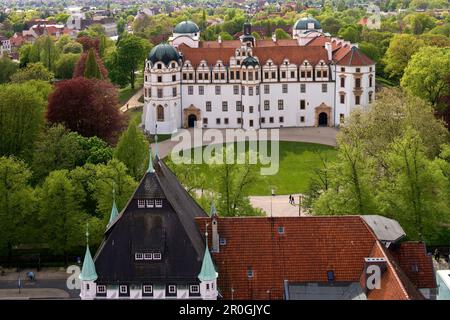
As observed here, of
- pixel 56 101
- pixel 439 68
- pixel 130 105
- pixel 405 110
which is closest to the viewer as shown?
pixel 405 110

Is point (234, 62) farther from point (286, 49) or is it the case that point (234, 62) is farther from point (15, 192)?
point (15, 192)

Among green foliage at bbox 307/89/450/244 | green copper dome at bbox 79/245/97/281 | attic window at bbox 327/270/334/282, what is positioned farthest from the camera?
green foliage at bbox 307/89/450/244

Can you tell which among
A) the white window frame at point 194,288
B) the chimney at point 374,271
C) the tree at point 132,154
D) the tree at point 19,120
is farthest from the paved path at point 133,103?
the chimney at point 374,271

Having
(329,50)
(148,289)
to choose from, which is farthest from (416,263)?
(329,50)

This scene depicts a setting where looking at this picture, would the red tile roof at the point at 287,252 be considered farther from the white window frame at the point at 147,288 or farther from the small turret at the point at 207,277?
the white window frame at the point at 147,288

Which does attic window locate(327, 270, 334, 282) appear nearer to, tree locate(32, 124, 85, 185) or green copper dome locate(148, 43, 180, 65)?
tree locate(32, 124, 85, 185)

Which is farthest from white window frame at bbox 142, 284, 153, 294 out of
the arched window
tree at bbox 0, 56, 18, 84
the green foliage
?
tree at bbox 0, 56, 18, 84
